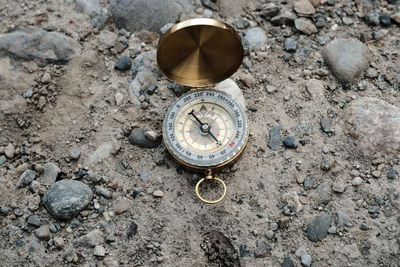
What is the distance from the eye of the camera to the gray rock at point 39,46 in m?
4.21

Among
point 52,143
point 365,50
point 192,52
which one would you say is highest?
point 192,52

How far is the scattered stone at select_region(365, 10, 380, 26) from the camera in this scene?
4355mm

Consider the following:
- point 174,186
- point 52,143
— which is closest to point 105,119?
point 52,143

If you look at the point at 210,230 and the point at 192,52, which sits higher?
the point at 192,52

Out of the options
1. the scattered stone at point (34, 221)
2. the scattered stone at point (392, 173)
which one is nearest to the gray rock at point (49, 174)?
the scattered stone at point (34, 221)

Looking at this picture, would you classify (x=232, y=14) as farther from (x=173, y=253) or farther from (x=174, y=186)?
(x=173, y=253)

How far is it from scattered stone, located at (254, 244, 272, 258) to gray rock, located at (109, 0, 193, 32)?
6.19ft

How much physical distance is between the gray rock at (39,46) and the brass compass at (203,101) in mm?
869

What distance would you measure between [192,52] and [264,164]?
90cm

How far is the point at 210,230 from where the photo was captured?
360 cm

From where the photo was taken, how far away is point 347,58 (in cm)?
410

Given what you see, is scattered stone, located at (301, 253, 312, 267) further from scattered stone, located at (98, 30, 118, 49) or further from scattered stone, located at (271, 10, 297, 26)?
scattered stone, located at (98, 30, 118, 49)

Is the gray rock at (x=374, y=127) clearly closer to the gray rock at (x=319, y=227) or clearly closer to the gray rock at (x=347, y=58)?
the gray rock at (x=347, y=58)

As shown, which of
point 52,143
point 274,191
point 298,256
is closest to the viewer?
point 298,256
